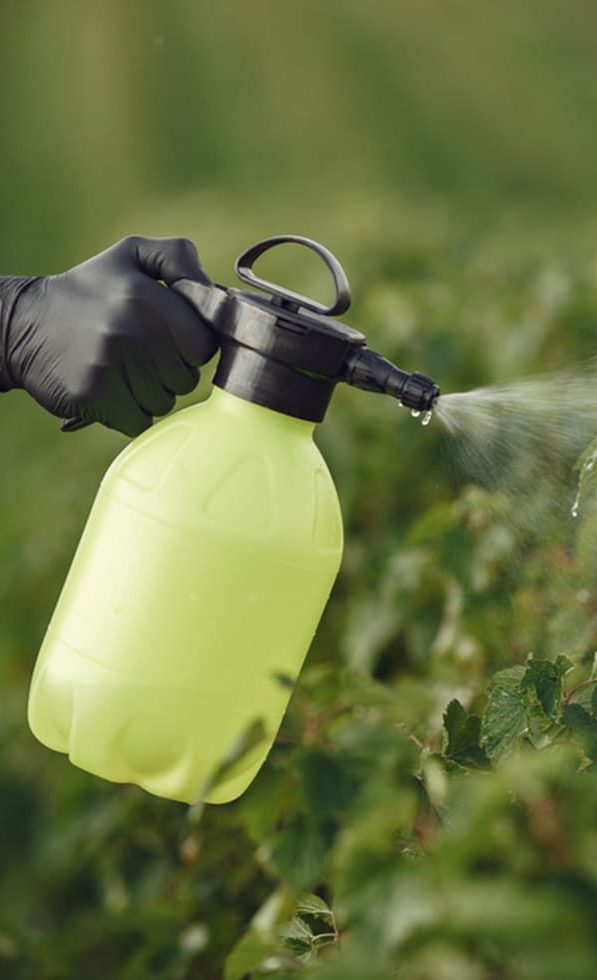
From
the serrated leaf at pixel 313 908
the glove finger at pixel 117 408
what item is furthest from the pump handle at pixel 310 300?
the serrated leaf at pixel 313 908

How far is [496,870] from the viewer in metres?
1.00

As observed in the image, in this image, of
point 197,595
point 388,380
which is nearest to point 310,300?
point 388,380

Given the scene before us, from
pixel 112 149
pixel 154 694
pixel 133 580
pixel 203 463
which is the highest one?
pixel 203 463

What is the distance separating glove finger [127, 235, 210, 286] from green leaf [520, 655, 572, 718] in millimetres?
782

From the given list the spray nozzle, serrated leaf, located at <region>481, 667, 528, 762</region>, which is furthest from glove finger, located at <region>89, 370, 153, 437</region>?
serrated leaf, located at <region>481, 667, 528, 762</region>

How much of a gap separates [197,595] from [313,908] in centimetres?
44

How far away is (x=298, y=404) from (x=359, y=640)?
1078mm

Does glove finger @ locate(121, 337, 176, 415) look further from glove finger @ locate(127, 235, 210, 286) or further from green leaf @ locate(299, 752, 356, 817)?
green leaf @ locate(299, 752, 356, 817)

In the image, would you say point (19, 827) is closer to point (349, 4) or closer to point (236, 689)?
point (236, 689)

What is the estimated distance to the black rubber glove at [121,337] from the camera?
2.05 meters

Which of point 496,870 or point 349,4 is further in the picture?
point 349,4

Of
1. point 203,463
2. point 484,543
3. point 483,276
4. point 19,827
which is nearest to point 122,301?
point 203,463

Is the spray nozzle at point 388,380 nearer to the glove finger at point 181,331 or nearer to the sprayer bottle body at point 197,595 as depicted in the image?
the sprayer bottle body at point 197,595

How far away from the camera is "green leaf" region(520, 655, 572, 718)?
1.53m
